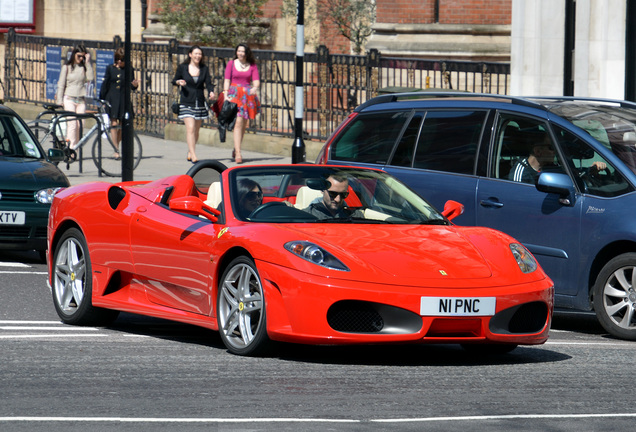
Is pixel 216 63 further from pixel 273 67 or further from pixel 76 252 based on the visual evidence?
pixel 76 252

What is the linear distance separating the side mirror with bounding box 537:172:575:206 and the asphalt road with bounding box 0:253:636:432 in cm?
103

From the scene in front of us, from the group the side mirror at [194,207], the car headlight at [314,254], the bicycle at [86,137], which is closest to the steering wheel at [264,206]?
the side mirror at [194,207]

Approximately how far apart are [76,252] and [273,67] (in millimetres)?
15339

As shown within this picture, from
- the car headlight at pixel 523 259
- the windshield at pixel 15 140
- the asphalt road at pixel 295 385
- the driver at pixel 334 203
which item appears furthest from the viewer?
the windshield at pixel 15 140

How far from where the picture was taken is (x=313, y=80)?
931 inches

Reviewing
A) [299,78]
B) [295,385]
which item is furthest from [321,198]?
[299,78]

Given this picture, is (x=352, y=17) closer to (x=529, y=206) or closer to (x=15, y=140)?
(x=15, y=140)

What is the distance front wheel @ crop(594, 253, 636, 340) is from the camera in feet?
29.8

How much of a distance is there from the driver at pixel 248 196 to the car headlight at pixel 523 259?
166cm

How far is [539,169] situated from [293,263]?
9.98 feet

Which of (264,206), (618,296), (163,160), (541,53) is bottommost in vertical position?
(163,160)

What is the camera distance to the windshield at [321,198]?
8.25 m

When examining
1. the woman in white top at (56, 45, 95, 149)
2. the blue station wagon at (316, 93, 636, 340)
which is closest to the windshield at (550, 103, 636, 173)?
the blue station wagon at (316, 93, 636, 340)

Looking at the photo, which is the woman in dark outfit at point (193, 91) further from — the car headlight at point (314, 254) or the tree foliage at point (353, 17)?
the car headlight at point (314, 254)
